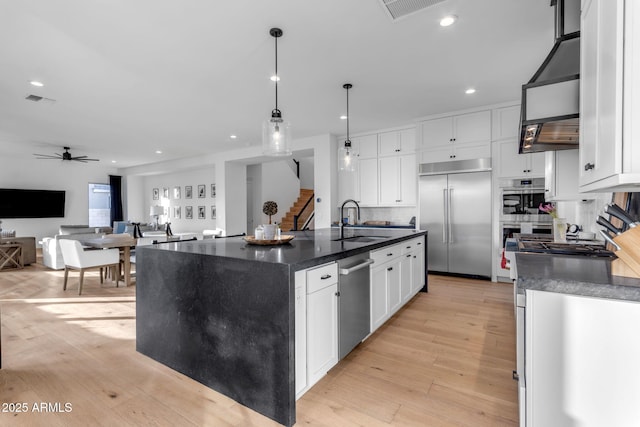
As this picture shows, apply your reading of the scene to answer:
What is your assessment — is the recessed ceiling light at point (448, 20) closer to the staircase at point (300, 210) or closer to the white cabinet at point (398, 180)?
the white cabinet at point (398, 180)

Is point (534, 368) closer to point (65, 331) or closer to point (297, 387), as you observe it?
point (297, 387)

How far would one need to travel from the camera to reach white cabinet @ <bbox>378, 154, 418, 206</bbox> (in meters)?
5.70

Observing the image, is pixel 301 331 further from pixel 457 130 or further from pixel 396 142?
pixel 396 142

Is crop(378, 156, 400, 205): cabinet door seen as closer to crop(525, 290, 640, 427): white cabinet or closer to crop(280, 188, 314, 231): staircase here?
crop(280, 188, 314, 231): staircase

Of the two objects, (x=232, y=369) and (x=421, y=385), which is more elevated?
(x=232, y=369)

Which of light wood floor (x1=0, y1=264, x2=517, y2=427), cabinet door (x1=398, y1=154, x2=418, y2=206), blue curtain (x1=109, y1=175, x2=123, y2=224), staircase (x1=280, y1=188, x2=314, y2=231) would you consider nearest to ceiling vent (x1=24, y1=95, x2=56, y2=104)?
light wood floor (x1=0, y1=264, x2=517, y2=427)

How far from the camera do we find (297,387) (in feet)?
5.50

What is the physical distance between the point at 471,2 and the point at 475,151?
2862 mm

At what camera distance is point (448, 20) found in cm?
260

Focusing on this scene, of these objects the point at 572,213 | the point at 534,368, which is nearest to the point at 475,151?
the point at 572,213

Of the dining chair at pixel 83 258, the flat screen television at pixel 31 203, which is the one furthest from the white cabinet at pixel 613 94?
the flat screen television at pixel 31 203

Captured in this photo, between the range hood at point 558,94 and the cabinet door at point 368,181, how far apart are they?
A: 3930 mm

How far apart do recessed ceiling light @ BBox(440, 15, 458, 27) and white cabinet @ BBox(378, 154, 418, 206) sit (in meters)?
3.14

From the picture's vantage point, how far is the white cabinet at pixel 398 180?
5703 millimetres
